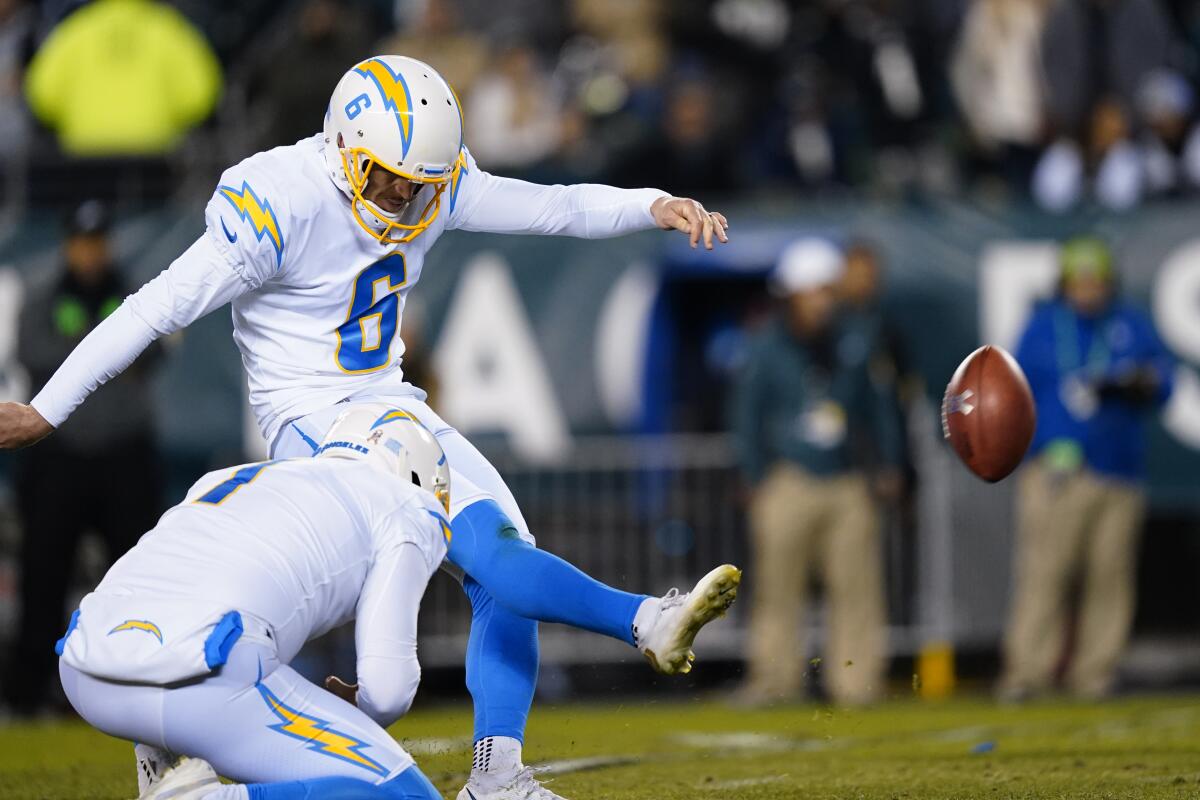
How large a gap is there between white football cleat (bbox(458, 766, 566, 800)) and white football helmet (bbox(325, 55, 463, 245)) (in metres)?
1.43

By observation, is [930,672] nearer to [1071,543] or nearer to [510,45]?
[1071,543]

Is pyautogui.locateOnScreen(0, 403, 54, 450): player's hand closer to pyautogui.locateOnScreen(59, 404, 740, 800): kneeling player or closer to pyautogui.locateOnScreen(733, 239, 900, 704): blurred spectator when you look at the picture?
pyautogui.locateOnScreen(59, 404, 740, 800): kneeling player

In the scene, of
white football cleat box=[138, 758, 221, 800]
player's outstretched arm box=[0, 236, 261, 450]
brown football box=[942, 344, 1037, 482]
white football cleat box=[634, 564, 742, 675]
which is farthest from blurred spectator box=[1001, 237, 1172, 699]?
white football cleat box=[138, 758, 221, 800]

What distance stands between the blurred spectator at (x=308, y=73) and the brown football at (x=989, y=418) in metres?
5.18

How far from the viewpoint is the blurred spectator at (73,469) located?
923 cm

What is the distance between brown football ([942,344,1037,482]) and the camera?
6551 mm

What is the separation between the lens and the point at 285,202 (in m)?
5.11

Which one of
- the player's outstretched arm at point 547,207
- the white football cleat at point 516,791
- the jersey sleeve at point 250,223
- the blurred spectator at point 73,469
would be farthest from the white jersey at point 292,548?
the blurred spectator at point 73,469

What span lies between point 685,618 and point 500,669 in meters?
0.76

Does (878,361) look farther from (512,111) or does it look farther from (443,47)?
(443,47)

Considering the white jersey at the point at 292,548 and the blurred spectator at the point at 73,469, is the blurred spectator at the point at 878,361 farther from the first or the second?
the white jersey at the point at 292,548

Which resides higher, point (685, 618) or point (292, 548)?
point (292, 548)

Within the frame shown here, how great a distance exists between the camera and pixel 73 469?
9.26 m

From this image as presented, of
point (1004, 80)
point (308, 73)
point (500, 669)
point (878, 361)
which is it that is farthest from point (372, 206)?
point (1004, 80)
